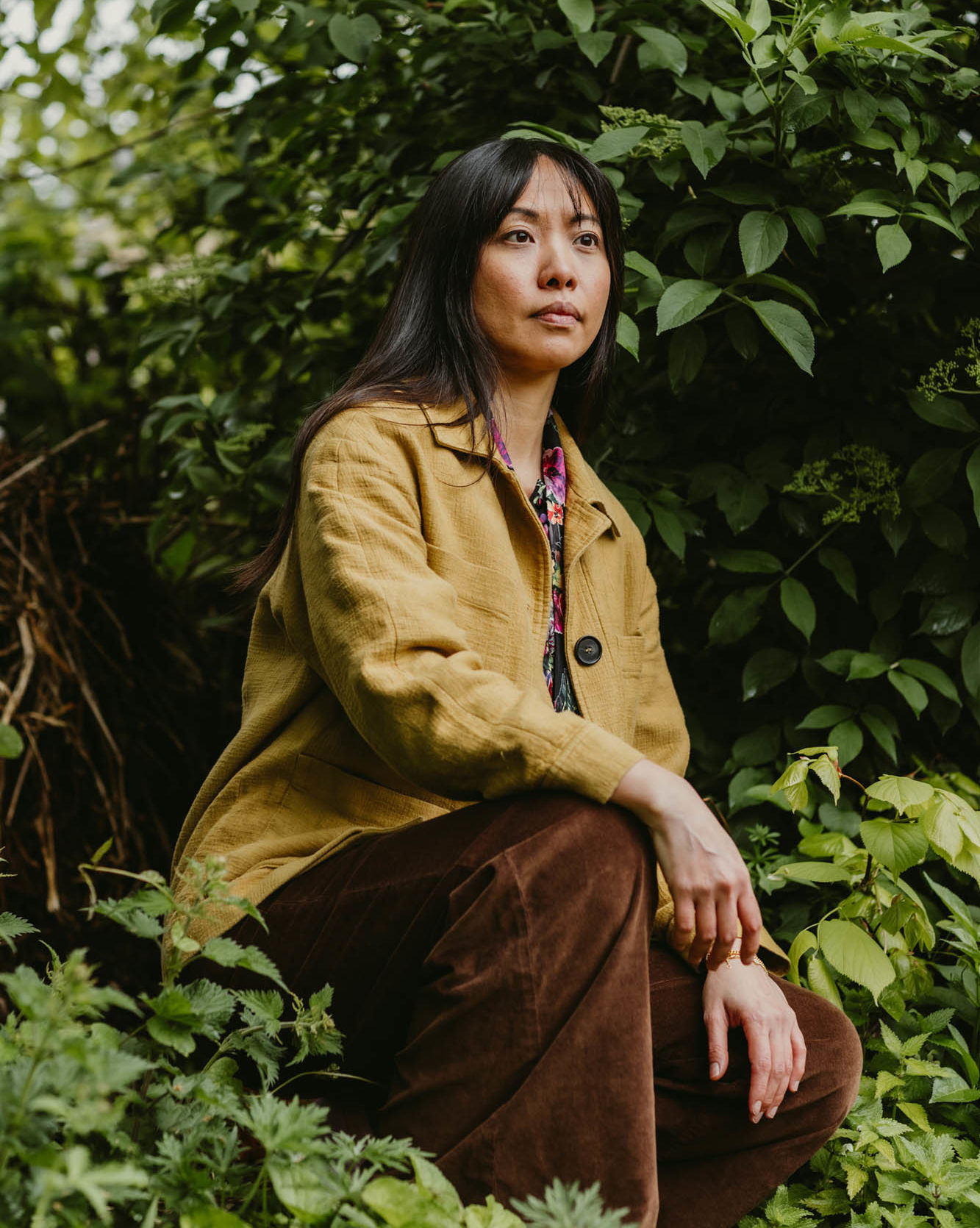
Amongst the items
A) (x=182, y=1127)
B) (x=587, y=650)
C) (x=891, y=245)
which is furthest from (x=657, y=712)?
(x=182, y=1127)

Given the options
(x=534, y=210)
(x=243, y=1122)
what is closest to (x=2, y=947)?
(x=243, y=1122)

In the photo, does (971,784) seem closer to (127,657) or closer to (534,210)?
(534,210)

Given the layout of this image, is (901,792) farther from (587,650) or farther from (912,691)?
(587,650)

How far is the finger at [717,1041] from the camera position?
5.01 feet

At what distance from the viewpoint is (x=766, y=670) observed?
2.18 m

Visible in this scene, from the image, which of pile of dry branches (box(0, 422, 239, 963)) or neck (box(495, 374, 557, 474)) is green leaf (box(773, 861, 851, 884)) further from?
pile of dry branches (box(0, 422, 239, 963))

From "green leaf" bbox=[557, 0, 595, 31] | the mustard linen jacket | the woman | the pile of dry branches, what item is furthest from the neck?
the pile of dry branches

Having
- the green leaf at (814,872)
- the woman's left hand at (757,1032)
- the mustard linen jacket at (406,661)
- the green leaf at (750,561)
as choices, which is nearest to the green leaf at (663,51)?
the mustard linen jacket at (406,661)

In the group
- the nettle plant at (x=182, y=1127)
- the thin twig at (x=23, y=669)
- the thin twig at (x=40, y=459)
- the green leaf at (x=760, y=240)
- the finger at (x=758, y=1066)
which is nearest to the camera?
the nettle plant at (x=182, y=1127)

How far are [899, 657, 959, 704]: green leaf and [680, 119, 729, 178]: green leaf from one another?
2.92 ft

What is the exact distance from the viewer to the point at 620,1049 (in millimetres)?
1276

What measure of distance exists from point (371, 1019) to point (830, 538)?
1287mm

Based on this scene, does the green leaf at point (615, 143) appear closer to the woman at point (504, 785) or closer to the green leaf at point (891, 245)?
the woman at point (504, 785)

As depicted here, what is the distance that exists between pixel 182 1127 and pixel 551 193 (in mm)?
1397
